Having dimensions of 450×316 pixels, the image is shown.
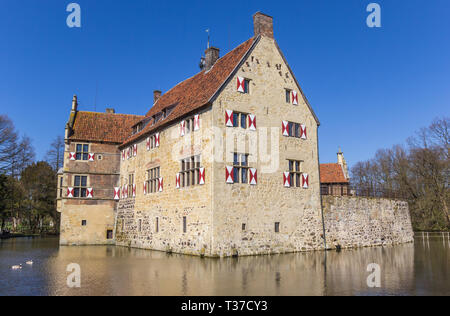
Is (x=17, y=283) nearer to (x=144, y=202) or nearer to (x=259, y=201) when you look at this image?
(x=259, y=201)

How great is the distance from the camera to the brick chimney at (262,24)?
21812 millimetres

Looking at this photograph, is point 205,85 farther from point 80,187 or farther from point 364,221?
point 364,221

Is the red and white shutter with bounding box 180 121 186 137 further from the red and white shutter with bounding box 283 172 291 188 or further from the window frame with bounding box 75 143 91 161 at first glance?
the window frame with bounding box 75 143 91 161

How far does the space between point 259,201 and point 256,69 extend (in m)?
7.28

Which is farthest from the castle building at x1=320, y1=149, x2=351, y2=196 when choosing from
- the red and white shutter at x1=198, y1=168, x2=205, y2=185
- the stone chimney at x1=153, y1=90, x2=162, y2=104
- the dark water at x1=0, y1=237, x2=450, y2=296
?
the dark water at x1=0, y1=237, x2=450, y2=296

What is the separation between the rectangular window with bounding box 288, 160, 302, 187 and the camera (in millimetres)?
22188

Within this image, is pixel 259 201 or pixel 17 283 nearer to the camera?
pixel 17 283

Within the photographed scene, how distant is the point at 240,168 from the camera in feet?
64.4

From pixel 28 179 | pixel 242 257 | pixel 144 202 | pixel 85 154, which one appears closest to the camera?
pixel 242 257

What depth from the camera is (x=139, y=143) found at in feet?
89.2

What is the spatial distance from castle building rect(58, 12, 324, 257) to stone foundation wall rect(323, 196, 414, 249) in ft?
4.52

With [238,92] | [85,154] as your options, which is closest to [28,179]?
[85,154]

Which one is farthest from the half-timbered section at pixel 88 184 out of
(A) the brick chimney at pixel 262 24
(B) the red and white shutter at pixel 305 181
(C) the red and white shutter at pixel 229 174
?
(B) the red and white shutter at pixel 305 181

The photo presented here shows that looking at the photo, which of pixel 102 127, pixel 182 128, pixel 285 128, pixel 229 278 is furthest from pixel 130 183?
pixel 229 278
